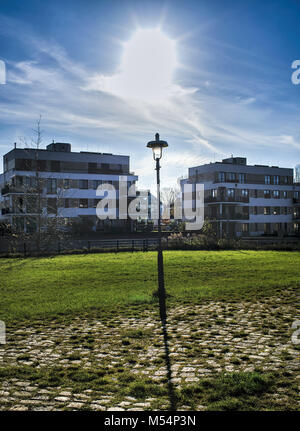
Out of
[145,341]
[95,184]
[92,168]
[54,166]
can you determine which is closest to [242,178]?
[95,184]

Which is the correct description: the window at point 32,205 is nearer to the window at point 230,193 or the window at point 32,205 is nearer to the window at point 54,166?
the window at point 54,166

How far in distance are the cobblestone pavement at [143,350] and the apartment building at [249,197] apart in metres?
44.1

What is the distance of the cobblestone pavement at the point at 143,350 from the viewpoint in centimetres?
486

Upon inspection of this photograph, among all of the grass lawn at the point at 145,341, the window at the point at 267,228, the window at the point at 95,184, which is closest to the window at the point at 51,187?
the window at the point at 95,184

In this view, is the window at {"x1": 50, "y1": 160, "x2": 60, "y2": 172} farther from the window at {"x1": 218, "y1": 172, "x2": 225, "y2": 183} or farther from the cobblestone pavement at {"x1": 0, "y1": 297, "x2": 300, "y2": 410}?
the cobblestone pavement at {"x1": 0, "y1": 297, "x2": 300, "y2": 410}

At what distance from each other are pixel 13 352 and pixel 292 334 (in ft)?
16.7

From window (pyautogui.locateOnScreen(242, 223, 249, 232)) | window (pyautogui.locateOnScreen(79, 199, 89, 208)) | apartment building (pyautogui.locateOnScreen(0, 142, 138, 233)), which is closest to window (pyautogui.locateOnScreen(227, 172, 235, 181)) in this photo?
window (pyautogui.locateOnScreen(242, 223, 249, 232))

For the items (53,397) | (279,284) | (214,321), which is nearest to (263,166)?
(279,284)

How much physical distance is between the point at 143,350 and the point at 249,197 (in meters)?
53.6

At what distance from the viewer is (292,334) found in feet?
24.3

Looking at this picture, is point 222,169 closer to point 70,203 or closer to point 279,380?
point 70,203

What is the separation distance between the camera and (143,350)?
671 cm

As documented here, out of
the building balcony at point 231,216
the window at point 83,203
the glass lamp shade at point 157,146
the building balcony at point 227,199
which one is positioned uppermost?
the building balcony at point 227,199

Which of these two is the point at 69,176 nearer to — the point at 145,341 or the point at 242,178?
the point at 242,178
